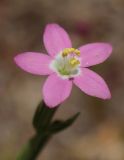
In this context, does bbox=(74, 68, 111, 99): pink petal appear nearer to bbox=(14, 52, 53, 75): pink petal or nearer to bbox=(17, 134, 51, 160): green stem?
bbox=(14, 52, 53, 75): pink petal

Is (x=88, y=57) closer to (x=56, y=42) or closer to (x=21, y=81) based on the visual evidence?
(x=56, y=42)

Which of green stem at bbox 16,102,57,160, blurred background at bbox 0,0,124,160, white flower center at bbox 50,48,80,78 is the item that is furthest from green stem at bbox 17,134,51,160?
blurred background at bbox 0,0,124,160

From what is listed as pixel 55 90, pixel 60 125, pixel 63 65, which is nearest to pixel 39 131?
pixel 60 125

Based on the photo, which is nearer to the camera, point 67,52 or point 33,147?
point 67,52

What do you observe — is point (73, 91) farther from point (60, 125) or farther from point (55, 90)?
point (55, 90)

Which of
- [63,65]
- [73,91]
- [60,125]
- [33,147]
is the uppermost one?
[63,65]

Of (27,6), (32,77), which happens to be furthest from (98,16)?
(32,77)
